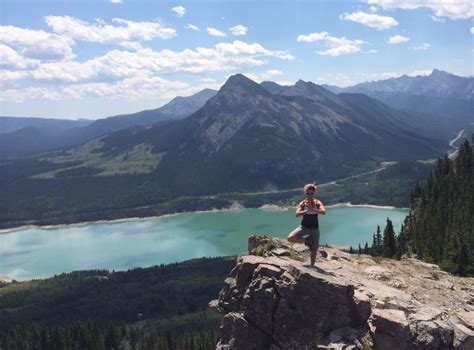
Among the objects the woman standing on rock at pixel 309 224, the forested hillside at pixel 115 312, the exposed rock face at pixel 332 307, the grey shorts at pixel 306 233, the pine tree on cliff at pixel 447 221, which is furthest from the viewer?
the forested hillside at pixel 115 312

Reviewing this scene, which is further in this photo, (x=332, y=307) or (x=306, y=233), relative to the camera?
(x=306, y=233)

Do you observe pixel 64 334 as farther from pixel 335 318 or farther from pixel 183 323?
pixel 335 318

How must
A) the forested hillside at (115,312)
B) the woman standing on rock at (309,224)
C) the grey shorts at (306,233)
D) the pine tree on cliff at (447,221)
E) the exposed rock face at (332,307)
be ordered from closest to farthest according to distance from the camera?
the exposed rock face at (332,307) < the woman standing on rock at (309,224) < the grey shorts at (306,233) < the pine tree on cliff at (447,221) < the forested hillside at (115,312)

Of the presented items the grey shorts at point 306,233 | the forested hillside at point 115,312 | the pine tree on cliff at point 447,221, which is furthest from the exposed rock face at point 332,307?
the forested hillside at point 115,312

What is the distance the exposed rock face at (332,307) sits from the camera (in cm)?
2342

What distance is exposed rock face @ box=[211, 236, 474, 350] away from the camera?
23422 mm

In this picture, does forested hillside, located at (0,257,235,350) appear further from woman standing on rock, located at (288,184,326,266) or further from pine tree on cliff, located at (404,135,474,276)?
woman standing on rock, located at (288,184,326,266)

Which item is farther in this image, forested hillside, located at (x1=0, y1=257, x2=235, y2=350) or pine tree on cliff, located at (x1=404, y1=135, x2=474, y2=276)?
forested hillside, located at (x1=0, y1=257, x2=235, y2=350)

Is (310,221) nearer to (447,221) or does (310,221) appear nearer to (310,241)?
(310,241)

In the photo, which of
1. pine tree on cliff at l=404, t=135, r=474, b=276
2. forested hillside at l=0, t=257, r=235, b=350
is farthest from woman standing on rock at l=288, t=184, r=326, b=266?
forested hillside at l=0, t=257, r=235, b=350

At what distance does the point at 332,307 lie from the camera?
24.7 m

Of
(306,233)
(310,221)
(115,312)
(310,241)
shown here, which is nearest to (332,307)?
(310,241)

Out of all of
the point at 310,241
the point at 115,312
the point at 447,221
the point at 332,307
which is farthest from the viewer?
the point at 115,312

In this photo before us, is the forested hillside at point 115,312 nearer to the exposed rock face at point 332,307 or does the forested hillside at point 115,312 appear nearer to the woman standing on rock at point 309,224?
the exposed rock face at point 332,307
